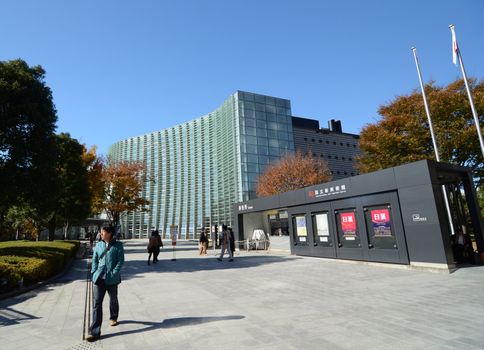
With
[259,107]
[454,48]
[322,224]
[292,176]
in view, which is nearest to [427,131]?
[454,48]

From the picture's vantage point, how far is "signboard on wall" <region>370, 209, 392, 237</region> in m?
11.4

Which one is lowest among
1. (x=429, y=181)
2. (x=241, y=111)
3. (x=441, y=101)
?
(x=429, y=181)

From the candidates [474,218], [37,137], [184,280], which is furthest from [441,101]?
[37,137]

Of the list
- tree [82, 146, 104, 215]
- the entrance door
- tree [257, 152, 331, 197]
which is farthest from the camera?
tree [257, 152, 331, 197]

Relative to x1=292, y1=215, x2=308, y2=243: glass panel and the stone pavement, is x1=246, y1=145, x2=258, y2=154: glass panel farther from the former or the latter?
the stone pavement

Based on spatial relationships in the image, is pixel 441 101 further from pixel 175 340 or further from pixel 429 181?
pixel 175 340

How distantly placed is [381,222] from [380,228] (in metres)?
0.25

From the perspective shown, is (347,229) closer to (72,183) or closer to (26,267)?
(26,267)

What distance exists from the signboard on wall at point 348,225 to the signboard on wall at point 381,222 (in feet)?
3.37

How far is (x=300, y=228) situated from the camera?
54.5 feet

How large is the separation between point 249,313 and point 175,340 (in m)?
1.80

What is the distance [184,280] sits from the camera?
33.6 feet

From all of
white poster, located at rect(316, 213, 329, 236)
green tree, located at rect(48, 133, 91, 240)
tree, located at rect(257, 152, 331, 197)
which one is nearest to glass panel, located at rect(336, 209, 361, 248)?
white poster, located at rect(316, 213, 329, 236)

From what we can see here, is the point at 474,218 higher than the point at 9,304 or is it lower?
higher
